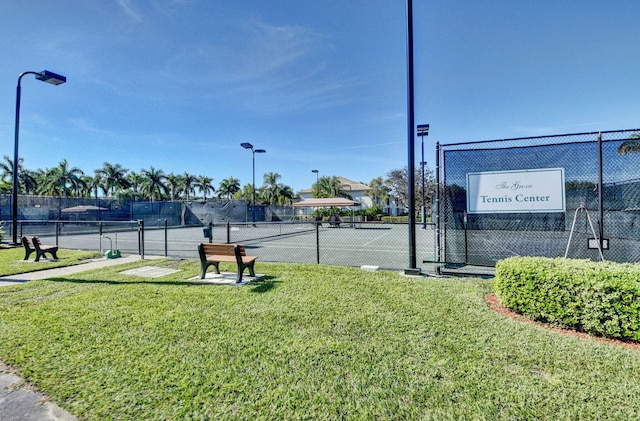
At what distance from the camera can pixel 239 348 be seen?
3.04 metres

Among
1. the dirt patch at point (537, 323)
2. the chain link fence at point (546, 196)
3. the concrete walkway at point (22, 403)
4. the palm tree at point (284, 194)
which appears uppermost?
the palm tree at point (284, 194)

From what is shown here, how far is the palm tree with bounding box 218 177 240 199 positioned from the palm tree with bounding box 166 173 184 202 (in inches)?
367

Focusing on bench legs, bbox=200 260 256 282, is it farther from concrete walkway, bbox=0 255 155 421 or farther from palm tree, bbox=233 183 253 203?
palm tree, bbox=233 183 253 203

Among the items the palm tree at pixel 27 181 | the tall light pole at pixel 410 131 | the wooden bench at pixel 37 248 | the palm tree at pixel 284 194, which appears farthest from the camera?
the palm tree at pixel 284 194

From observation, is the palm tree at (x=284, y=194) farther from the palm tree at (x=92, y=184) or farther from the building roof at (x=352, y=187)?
the palm tree at (x=92, y=184)

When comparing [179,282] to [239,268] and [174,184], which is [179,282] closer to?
[239,268]

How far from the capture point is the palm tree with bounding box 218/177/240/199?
73.6m

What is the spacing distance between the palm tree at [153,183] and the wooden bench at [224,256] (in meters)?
64.8

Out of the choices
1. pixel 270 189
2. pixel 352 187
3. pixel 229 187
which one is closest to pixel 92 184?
pixel 229 187

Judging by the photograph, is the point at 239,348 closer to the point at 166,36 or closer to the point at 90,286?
the point at 90,286

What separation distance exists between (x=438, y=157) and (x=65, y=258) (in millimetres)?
10796

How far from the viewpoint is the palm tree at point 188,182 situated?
231 ft

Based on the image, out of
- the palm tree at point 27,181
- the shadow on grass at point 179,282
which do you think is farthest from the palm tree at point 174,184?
the shadow on grass at point 179,282

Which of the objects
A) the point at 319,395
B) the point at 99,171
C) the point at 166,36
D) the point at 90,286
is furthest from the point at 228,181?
the point at 319,395
